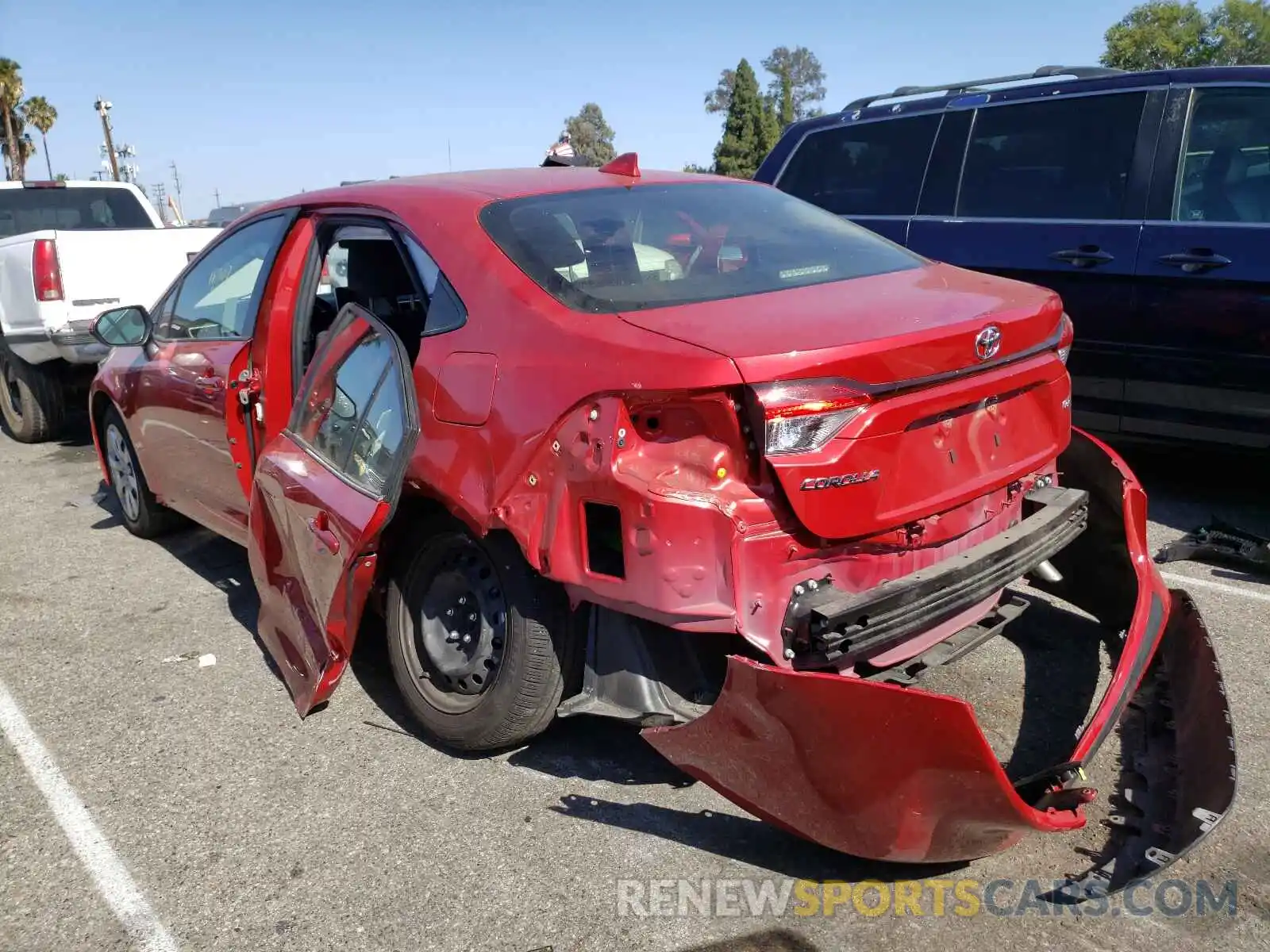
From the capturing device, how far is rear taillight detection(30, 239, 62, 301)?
7.20m

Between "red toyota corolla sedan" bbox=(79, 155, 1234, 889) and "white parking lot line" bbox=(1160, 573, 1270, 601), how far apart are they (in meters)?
0.96

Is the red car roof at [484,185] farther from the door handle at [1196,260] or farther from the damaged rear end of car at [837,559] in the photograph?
the door handle at [1196,260]

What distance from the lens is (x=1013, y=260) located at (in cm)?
521

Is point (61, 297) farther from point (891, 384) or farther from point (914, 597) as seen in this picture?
point (914, 597)

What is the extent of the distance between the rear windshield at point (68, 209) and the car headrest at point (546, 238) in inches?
316

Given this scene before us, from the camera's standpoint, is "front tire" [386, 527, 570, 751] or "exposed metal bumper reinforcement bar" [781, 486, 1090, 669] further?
"front tire" [386, 527, 570, 751]

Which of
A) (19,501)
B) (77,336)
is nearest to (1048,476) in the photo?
(19,501)

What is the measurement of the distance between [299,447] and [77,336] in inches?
192

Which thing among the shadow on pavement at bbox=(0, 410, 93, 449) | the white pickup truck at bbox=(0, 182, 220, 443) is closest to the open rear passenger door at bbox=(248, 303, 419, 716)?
the white pickup truck at bbox=(0, 182, 220, 443)

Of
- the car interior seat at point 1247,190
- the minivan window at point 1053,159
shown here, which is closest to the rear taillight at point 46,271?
the minivan window at point 1053,159

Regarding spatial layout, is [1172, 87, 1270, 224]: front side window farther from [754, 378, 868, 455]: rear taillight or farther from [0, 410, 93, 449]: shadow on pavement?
[0, 410, 93, 449]: shadow on pavement

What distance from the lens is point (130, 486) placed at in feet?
17.5

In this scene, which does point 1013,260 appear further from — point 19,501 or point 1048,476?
point 19,501

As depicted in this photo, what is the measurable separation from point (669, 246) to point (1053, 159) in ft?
10.0
